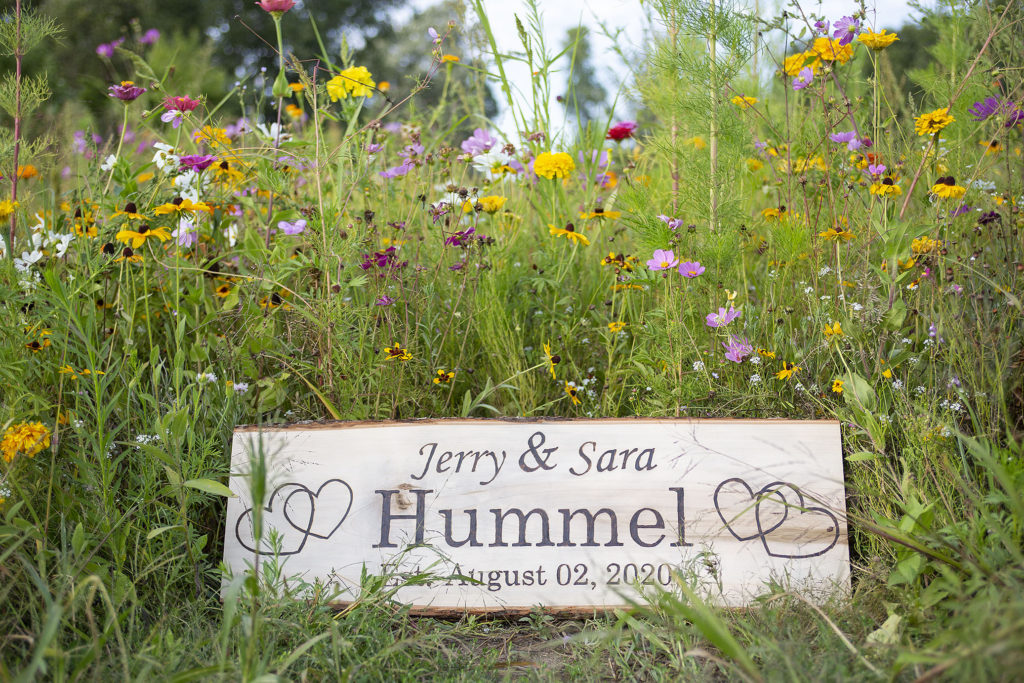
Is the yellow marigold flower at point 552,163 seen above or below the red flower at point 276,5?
below

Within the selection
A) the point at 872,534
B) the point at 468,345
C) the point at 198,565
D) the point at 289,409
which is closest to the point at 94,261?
the point at 289,409

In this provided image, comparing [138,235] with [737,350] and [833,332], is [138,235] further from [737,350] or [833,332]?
[833,332]

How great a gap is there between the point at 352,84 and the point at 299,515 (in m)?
1.15

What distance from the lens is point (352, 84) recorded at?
6.28 feet

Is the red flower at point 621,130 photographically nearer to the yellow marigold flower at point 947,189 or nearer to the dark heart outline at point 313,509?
the yellow marigold flower at point 947,189

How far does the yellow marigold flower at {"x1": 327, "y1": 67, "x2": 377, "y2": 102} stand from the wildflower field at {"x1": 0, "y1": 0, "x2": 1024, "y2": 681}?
0.02 metres

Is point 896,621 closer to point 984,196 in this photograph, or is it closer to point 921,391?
point 921,391

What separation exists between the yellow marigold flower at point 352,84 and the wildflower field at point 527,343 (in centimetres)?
2

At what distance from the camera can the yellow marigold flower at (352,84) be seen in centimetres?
183

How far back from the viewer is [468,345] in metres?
1.90

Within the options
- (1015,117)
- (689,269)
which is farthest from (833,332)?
(1015,117)

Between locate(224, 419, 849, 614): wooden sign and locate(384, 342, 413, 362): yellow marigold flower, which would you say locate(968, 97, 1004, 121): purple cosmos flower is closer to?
locate(224, 419, 849, 614): wooden sign

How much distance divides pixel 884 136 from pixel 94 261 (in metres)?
2.08

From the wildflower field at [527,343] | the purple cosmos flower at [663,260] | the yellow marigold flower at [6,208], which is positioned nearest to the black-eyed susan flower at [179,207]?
the wildflower field at [527,343]
